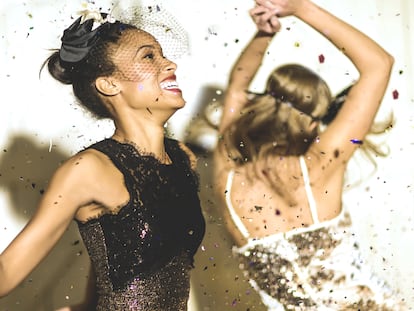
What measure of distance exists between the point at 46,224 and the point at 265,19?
24.8 inches

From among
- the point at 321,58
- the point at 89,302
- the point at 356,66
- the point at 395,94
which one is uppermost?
the point at 356,66

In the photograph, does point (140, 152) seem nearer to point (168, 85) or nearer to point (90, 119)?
point (168, 85)

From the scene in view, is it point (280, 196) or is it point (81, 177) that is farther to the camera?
point (280, 196)

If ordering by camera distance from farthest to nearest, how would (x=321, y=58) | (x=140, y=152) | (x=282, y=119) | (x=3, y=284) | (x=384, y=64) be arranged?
(x=321, y=58), (x=282, y=119), (x=384, y=64), (x=140, y=152), (x=3, y=284)

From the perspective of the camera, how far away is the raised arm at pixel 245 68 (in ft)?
4.68

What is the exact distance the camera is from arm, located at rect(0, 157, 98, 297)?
1040mm

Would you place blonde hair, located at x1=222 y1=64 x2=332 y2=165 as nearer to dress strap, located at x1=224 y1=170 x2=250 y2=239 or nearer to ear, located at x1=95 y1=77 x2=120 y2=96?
dress strap, located at x1=224 y1=170 x2=250 y2=239

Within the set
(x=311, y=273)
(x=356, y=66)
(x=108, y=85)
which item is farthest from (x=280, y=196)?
(x=108, y=85)

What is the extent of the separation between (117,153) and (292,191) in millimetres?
365

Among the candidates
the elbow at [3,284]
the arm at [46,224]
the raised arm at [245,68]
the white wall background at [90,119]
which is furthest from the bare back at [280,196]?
the elbow at [3,284]

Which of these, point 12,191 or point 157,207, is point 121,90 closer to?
point 157,207

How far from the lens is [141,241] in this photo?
1137 mm

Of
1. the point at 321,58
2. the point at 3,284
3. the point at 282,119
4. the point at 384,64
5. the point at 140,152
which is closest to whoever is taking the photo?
the point at 3,284

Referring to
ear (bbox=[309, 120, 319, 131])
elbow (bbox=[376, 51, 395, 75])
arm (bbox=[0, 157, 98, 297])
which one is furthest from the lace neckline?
elbow (bbox=[376, 51, 395, 75])
